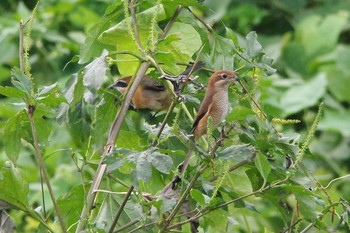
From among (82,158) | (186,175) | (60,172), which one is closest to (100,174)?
(82,158)

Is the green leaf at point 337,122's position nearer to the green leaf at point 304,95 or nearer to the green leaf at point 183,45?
the green leaf at point 304,95

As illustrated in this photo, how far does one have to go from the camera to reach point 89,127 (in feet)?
4.89

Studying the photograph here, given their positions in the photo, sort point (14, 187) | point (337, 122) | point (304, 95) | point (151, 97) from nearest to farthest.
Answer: point (14, 187) < point (151, 97) < point (304, 95) < point (337, 122)

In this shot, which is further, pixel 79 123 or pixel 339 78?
pixel 339 78

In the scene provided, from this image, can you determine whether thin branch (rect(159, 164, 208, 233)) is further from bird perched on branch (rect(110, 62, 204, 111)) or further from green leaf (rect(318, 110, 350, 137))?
A: green leaf (rect(318, 110, 350, 137))

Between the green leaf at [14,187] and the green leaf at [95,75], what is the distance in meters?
0.17

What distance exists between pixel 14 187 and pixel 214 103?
326 millimetres

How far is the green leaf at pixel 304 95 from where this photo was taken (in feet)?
13.1

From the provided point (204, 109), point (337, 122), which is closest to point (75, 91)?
point (204, 109)

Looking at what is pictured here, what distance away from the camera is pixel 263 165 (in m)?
1.26

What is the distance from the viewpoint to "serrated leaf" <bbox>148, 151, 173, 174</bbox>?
1176mm

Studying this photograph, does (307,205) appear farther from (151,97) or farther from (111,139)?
(151,97)

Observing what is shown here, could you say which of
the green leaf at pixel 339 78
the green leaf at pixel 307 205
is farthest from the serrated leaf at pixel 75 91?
the green leaf at pixel 339 78

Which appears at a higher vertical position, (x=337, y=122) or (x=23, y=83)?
(x=23, y=83)
